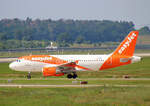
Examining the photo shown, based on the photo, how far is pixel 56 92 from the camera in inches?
1396

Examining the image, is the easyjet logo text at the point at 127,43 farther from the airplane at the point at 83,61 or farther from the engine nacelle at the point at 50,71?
the engine nacelle at the point at 50,71

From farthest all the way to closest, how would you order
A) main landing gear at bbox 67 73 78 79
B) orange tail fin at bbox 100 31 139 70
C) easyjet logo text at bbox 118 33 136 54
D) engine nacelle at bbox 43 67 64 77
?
main landing gear at bbox 67 73 78 79 < easyjet logo text at bbox 118 33 136 54 < orange tail fin at bbox 100 31 139 70 < engine nacelle at bbox 43 67 64 77

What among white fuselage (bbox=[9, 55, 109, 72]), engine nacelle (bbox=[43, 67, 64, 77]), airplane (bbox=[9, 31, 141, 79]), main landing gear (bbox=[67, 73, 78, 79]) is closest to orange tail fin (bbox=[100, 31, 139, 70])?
airplane (bbox=[9, 31, 141, 79])

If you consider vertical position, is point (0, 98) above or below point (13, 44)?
below

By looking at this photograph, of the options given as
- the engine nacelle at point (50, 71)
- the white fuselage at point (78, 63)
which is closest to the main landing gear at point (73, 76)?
the white fuselage at point (78, 63)

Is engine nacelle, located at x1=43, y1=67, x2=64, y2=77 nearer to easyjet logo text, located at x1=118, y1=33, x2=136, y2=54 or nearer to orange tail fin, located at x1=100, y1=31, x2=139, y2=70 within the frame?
orange tail fin, located at x1=100, y1=31, x2=139, y2=70

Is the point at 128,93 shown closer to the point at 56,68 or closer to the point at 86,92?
the point at 86,92

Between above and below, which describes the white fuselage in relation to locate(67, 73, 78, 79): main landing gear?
above

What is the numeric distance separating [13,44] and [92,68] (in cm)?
12222

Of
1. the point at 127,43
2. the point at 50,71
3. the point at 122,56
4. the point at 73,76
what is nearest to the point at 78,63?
the point at 73,76

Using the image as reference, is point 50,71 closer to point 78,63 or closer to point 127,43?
point 78,63

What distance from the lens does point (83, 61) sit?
51875 millimetres

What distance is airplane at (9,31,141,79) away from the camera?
51125 millimetres

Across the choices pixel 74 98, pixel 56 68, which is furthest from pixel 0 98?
pixel 56 68
